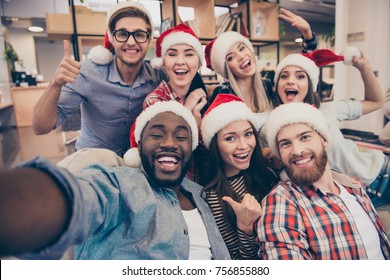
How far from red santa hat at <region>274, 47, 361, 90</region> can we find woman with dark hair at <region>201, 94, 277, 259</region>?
0.85 ft

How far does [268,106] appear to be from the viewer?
1.09 m

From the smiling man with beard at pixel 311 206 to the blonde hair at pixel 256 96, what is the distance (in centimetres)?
21

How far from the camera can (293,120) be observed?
83 cm

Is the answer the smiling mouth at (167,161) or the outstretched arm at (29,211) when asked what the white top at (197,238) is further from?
the outstretched arm at (29,211)

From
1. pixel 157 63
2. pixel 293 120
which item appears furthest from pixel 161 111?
pixel 293 120

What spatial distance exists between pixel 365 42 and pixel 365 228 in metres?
0.73

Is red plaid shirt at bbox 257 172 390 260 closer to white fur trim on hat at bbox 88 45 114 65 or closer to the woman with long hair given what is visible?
the woman with long hair

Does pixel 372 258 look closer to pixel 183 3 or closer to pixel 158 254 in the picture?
pixel 158 254

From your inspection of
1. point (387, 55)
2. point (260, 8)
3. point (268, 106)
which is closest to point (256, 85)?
point (268, 106)

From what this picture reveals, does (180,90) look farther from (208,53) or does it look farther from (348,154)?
(348,154)

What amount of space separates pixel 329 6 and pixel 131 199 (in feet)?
3.38

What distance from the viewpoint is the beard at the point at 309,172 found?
0.79m

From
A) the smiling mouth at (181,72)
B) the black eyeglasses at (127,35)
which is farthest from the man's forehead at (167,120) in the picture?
the black eyeglasses at (127,35)

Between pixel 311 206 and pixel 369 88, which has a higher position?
pixel 369 88
